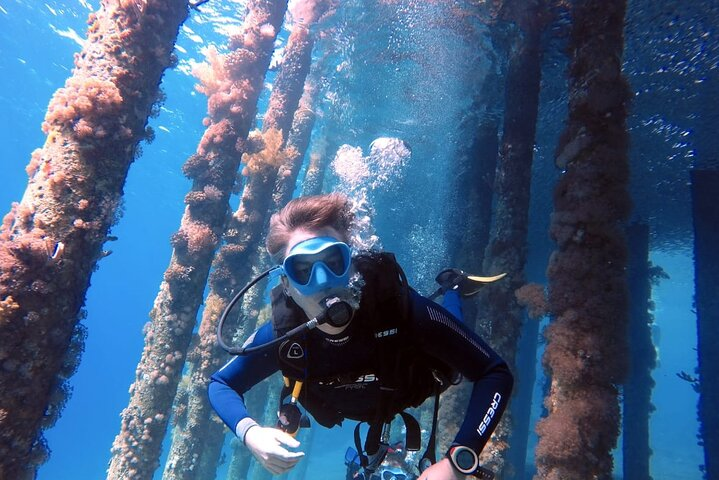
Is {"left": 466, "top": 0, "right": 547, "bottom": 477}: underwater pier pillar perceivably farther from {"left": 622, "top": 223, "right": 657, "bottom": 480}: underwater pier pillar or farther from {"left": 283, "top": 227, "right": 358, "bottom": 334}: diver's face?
{"left": 283, "top": 227, "right": 358, "bottom": 334}: diver's face

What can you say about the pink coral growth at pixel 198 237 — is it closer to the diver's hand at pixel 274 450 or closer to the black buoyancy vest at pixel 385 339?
the black buoyancy vest at pixel 385 339

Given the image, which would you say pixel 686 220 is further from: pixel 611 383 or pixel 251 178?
pixel 251 178

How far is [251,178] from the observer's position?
1134 cm

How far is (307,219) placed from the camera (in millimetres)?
3121

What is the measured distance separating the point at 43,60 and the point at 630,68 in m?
34.8

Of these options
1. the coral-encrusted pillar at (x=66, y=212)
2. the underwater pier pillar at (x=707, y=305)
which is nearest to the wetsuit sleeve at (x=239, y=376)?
the coral-encrusted pillar at (x=66, y=212)

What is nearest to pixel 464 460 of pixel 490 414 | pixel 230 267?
pixel 490 414

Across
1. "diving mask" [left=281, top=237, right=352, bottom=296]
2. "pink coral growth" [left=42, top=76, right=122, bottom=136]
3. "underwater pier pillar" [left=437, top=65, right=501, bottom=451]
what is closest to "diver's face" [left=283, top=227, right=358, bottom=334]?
"diving mask" [left=281, top=237, right=352, bottom=296]

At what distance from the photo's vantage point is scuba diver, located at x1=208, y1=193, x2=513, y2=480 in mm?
2754

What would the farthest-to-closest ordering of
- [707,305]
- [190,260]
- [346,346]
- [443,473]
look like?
[707,305], [190,260], [346,346], [443,473]

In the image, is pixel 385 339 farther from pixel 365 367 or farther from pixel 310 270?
pixel 310 270

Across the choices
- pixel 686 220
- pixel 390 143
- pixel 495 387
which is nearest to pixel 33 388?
pixel 495 387

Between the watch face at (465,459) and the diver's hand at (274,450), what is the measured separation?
2.82ft

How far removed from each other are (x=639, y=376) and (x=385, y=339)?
13.2m
